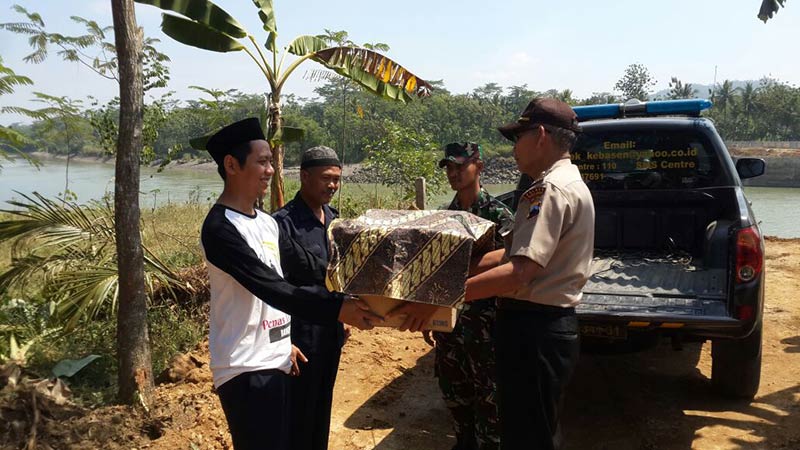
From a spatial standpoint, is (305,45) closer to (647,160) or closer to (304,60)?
(304,60)

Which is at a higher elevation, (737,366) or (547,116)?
(547,116)

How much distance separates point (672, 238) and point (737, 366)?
3.58 feet

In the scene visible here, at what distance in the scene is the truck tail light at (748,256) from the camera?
3443 mm

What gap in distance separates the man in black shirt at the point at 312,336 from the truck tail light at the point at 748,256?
7.34ft

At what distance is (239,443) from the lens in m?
2.10

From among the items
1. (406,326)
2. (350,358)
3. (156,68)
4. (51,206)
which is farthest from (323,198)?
(156,68)

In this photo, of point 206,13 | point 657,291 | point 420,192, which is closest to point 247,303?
point 657,291

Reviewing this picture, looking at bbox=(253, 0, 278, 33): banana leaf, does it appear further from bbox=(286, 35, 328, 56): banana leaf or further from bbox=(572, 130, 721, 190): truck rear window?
bbox=(572, 130, 721, 190): truck rear window

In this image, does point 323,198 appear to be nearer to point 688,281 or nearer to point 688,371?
point 688,281

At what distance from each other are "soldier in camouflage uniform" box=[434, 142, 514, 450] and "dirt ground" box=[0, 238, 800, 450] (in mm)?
392

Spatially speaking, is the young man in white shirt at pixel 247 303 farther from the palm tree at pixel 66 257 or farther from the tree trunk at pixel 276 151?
the tree trunk at pixel 276 151

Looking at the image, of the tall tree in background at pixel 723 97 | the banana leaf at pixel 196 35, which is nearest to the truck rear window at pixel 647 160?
the banana leaf at pixel 196 35

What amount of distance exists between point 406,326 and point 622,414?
2.53 meters

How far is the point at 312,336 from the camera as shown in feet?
9.34
